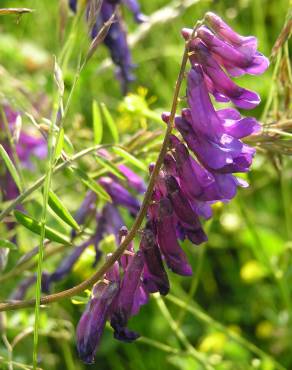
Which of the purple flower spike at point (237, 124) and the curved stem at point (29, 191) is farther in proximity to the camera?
the curved stem at point (29, 191)

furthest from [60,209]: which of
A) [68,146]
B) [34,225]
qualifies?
[68,146]

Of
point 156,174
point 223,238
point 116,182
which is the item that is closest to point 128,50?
point 116,182

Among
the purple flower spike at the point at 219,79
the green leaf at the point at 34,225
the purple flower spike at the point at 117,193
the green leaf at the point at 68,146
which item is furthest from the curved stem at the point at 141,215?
the purple flower spike at the point at 117,193

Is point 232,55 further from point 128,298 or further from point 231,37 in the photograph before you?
point 128,298

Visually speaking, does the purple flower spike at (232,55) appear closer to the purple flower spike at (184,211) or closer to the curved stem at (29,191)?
the purple flower spike at (184,211)

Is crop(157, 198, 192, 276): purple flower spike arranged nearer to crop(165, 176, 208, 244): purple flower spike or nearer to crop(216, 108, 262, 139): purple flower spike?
crop(165, 176, 208, 244): purple flower spike

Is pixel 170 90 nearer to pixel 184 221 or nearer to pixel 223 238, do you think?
pixel 223 238

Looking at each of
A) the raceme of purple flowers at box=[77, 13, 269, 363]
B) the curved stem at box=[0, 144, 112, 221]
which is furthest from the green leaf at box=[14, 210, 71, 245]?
the raceme of purple flowers at box=[77, 13, 269, 363]
